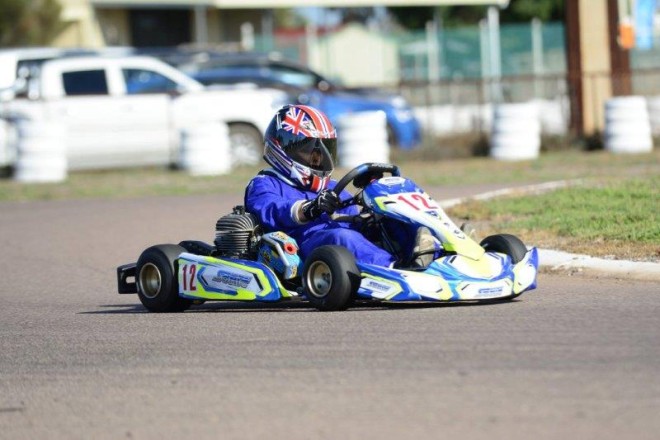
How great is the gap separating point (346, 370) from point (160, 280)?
281 cm

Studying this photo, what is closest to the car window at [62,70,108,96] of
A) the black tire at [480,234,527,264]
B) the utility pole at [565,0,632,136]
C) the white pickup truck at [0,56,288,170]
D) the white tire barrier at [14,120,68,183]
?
the white pickup truck at [0,56,288,170]

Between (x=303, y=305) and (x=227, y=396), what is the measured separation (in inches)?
108

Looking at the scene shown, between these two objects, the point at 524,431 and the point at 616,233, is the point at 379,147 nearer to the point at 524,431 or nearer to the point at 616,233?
the point at 616,233

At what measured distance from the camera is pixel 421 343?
635 cm

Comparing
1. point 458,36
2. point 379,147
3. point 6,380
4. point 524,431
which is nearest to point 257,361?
point 6,380

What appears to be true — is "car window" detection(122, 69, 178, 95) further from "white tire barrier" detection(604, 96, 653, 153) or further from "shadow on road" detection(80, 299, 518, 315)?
"shadow on road" detection(80, 299, 518, 315)

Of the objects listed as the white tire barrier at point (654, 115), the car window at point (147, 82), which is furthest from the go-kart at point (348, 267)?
the white tire barrier at point (654, 115)

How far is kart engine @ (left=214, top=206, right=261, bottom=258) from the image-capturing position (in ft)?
26.8

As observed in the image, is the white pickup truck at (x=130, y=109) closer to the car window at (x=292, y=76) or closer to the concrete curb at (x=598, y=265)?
the car window at (x=292, y=76)

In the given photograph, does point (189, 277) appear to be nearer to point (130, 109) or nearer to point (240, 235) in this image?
point (240, 235)

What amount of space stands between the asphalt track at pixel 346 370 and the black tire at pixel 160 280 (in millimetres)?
126

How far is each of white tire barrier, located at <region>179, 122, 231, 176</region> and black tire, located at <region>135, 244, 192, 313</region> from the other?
11.4 meters

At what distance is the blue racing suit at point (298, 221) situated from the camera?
7695mm

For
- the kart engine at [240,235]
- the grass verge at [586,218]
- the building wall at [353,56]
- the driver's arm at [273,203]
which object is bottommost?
the grass verge at [586,218]
